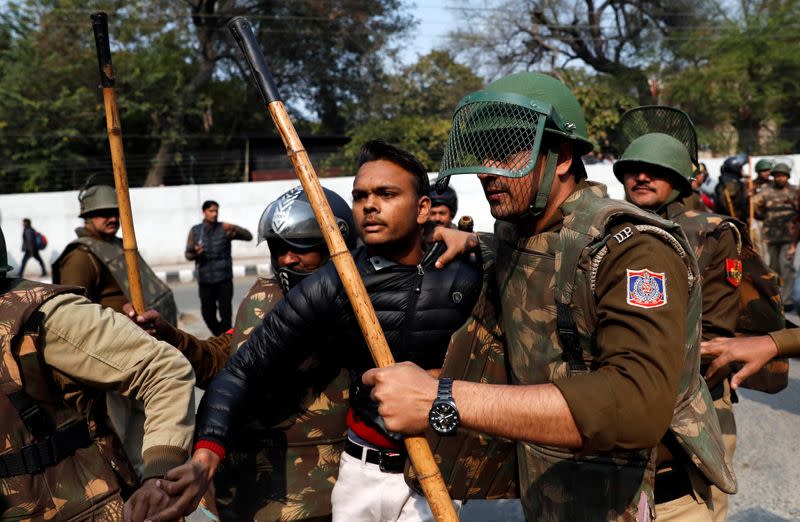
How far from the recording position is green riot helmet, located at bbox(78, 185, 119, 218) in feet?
15.4

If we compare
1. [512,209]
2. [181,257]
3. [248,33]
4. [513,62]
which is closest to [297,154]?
[248,33]

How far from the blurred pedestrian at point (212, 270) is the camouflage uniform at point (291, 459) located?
Answer: 5699 millimetres

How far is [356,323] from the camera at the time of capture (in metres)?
2.32

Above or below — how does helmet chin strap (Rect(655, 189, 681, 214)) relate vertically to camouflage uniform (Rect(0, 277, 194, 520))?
above

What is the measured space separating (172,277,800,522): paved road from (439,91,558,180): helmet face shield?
8.82 feet

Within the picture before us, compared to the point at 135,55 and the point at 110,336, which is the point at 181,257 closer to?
the point at 135,55

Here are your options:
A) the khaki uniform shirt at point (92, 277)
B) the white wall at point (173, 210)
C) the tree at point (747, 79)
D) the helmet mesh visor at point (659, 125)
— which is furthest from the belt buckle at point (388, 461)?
the tree at point (747, 79)

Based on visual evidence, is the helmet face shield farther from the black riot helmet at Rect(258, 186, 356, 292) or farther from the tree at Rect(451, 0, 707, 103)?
the tree at Rect(451, 0, 707, 103)

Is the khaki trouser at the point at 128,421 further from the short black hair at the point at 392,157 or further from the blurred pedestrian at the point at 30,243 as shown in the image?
the blurred pedestrian at the point at 30,243

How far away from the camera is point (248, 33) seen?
189 cm

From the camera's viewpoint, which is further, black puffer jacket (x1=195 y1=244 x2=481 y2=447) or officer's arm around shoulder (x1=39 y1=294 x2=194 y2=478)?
black puffer jacket (x1=195 y1=244 x2=481 y2=447)

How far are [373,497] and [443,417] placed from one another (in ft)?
3.74

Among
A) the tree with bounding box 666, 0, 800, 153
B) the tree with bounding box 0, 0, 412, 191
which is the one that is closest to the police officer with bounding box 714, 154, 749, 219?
the tree with bounding box 0, 0, 412, 191

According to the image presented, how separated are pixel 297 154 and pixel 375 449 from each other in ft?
3.61
